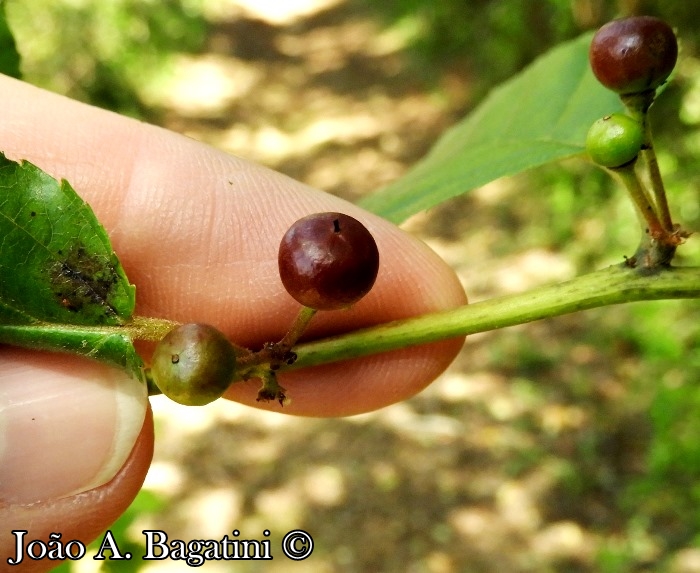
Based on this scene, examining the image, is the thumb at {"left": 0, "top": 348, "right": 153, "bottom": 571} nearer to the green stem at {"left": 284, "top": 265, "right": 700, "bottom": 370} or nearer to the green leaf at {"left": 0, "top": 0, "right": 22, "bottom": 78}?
the green stem at {"left": 284, "top": 265, "right": 700, "bottom": 370}

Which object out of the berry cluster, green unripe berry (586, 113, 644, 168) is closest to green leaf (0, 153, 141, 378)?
the berry cluster

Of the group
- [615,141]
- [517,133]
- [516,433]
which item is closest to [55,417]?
[615,141]

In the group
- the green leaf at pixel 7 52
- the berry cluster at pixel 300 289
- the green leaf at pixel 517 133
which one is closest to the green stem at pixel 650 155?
the green leaf at pixel 517 133

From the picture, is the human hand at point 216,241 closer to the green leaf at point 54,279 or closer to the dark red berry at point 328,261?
the green leaf at point 54,279

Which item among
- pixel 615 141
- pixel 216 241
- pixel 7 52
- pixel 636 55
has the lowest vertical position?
pixel 615 141

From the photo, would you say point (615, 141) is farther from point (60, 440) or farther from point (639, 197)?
point (60, 440)
